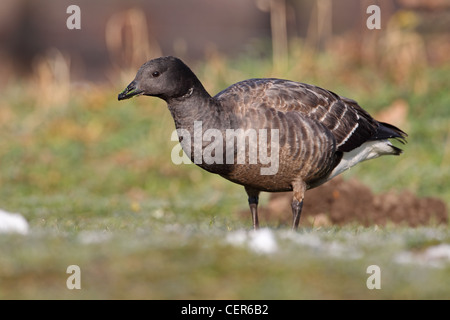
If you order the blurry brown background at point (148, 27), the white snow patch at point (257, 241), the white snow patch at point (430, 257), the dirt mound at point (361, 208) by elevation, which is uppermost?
the blurry brown background at point (148, 27)

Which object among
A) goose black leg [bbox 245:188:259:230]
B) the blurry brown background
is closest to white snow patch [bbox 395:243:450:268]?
goose black leg [bbox 245:188:259:230]

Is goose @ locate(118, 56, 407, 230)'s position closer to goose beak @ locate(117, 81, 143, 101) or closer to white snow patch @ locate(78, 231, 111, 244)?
goose beak @ locate(117, 81, 143, 101)

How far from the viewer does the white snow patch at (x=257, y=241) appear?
5.87m

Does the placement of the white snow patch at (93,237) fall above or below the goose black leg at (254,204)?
below

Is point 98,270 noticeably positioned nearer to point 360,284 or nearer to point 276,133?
point 360,284

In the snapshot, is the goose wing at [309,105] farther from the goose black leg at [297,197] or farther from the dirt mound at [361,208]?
the dirt mound at [361,208]

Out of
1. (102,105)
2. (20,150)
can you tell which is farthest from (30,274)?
(102,105)

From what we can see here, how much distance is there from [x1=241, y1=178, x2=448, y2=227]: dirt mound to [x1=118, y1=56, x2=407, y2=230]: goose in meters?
2.23

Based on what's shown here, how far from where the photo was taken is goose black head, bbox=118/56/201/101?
25.4ft

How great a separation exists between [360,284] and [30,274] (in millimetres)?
2402

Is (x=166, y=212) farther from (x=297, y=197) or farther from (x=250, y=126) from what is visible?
(x=250, y=126)

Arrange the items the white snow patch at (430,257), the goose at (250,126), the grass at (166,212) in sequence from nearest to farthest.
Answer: the grass at (166,212), the white snow patch at (430,257), the goose at (250,126)

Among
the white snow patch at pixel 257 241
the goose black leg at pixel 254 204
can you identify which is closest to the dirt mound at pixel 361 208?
the goose black leg at pixel 254 204

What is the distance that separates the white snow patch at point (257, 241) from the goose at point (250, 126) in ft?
5.54
